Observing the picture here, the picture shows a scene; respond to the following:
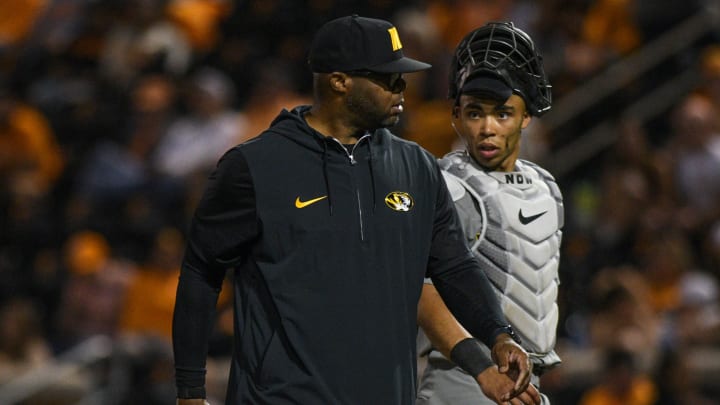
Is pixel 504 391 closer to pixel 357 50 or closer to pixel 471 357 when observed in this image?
pixel 471 357

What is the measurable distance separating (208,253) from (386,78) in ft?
2.46

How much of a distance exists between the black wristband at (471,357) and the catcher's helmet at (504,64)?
86 cm

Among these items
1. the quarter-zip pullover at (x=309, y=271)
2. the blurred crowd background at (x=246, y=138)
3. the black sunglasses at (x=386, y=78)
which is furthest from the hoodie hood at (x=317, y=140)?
the blurred crowd background at (x=246, y=138)

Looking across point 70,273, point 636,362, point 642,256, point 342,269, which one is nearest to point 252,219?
point 342,269

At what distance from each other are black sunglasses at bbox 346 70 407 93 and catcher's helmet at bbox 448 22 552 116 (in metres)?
0.44

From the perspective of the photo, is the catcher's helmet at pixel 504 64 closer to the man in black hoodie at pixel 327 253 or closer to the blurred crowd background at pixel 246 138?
the man in black hoodie at pixel 327 253

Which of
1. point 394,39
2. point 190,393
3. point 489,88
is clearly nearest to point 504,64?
point 489,88

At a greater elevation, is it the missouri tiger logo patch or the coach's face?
the coach's face

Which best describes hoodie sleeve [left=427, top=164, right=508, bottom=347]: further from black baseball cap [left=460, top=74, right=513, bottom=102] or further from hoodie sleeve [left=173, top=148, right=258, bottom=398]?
hoodie sleeve [left=173, top=148, right=258, bottom=398]

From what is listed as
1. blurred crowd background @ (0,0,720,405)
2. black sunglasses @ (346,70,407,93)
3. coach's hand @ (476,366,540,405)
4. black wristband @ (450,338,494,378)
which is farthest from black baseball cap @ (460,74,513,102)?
blurred crowd background @ (0,0,720,405)

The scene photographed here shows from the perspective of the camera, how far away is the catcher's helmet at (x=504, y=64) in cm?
480

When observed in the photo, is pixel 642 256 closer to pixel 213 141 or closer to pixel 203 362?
pixel 213 141

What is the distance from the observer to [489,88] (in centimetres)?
475

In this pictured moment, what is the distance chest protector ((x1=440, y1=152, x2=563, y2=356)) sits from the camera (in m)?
4.85
